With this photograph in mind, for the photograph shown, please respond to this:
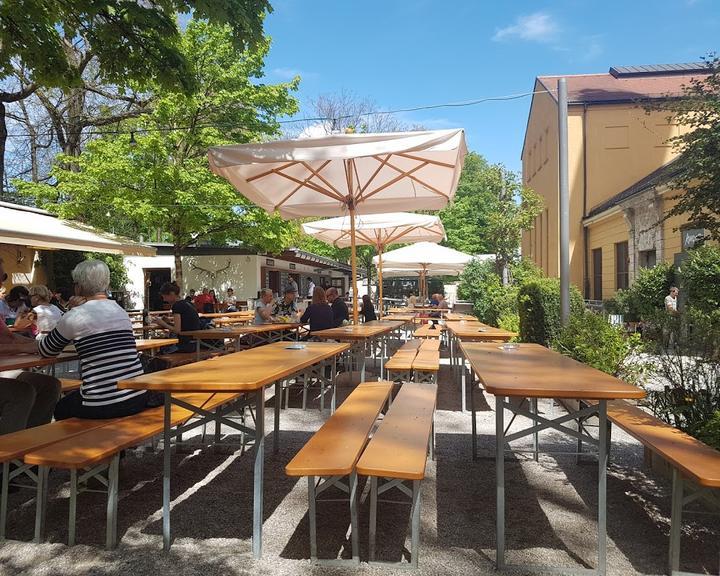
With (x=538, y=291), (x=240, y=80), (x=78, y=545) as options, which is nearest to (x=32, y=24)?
(x=78, y=545)

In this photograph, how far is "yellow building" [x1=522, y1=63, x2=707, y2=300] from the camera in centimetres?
1520

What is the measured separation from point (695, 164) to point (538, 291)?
14.8 feet

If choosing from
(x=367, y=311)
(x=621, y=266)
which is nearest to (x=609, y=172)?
(x=621, y=266)

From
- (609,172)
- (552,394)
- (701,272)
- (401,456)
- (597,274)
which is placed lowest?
(401,456)

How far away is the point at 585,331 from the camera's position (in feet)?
20.3

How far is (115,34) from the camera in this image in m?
5.23

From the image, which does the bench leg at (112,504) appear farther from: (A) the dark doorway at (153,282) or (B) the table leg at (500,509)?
(A) the dark doorway at (153,282)

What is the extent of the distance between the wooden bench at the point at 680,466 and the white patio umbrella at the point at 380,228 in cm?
627

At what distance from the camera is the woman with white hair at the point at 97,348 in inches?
128

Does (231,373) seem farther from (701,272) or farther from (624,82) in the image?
(624,82)


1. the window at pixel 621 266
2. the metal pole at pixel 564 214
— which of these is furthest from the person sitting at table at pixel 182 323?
the window at pixel 621 266

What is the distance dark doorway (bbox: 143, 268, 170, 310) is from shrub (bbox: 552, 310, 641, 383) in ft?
66.6

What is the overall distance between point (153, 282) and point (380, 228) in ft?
55.6

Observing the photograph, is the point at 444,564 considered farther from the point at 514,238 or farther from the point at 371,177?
the point at 514,238
